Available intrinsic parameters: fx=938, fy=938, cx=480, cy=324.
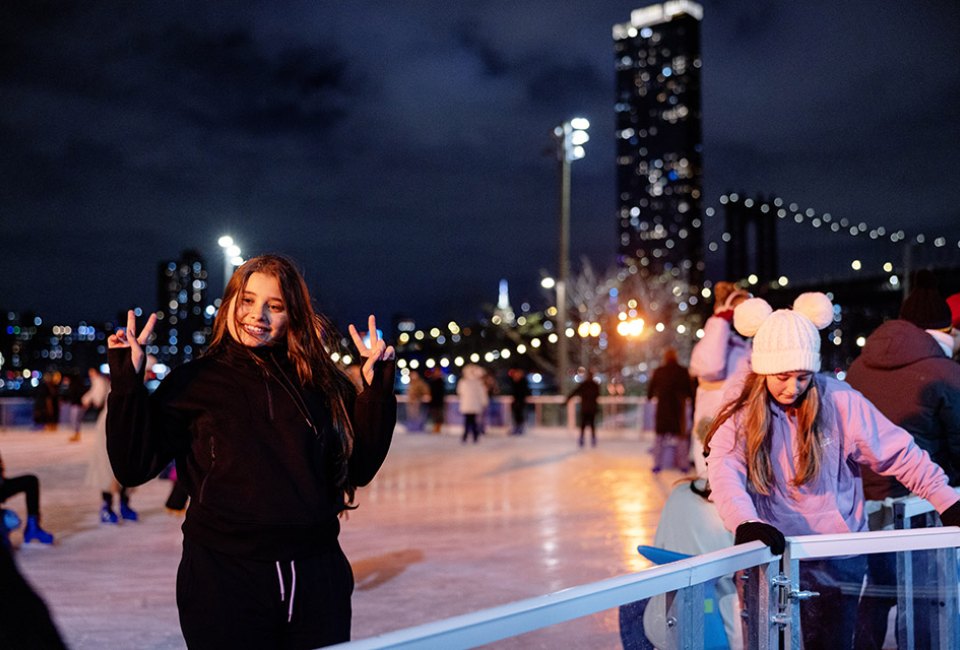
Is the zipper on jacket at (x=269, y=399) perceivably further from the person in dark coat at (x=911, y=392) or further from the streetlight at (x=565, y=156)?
the streetlight at (x=565, y=156)

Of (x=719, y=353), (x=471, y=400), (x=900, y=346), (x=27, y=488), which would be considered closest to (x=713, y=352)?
(x=719, y=353)

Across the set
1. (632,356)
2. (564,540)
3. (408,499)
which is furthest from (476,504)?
(632,356)

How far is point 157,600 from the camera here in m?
5.09

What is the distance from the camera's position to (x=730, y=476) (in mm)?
2717

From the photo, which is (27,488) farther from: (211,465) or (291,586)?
(291,586)

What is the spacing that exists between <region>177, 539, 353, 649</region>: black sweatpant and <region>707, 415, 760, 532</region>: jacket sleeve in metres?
1.12

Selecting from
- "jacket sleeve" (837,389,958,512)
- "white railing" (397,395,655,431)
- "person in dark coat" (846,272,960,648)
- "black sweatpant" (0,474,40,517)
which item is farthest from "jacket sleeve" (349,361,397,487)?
"white railing" (397,395,655,431)

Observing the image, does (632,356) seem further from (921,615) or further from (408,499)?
(921,615)

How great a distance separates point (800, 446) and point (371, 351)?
1284 millimetres

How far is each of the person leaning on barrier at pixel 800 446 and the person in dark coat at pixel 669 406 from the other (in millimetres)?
8620

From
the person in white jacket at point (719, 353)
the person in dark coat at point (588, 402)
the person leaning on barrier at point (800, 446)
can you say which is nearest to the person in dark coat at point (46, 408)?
the person in dark coat at point (588, 402)

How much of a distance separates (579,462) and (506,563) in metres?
7.60

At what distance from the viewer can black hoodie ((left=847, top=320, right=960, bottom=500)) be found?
360 centimetres

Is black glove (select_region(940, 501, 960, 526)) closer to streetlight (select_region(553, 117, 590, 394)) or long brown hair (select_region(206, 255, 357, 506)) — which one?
long brown hair (select_region(206, 255, 357, 506))
